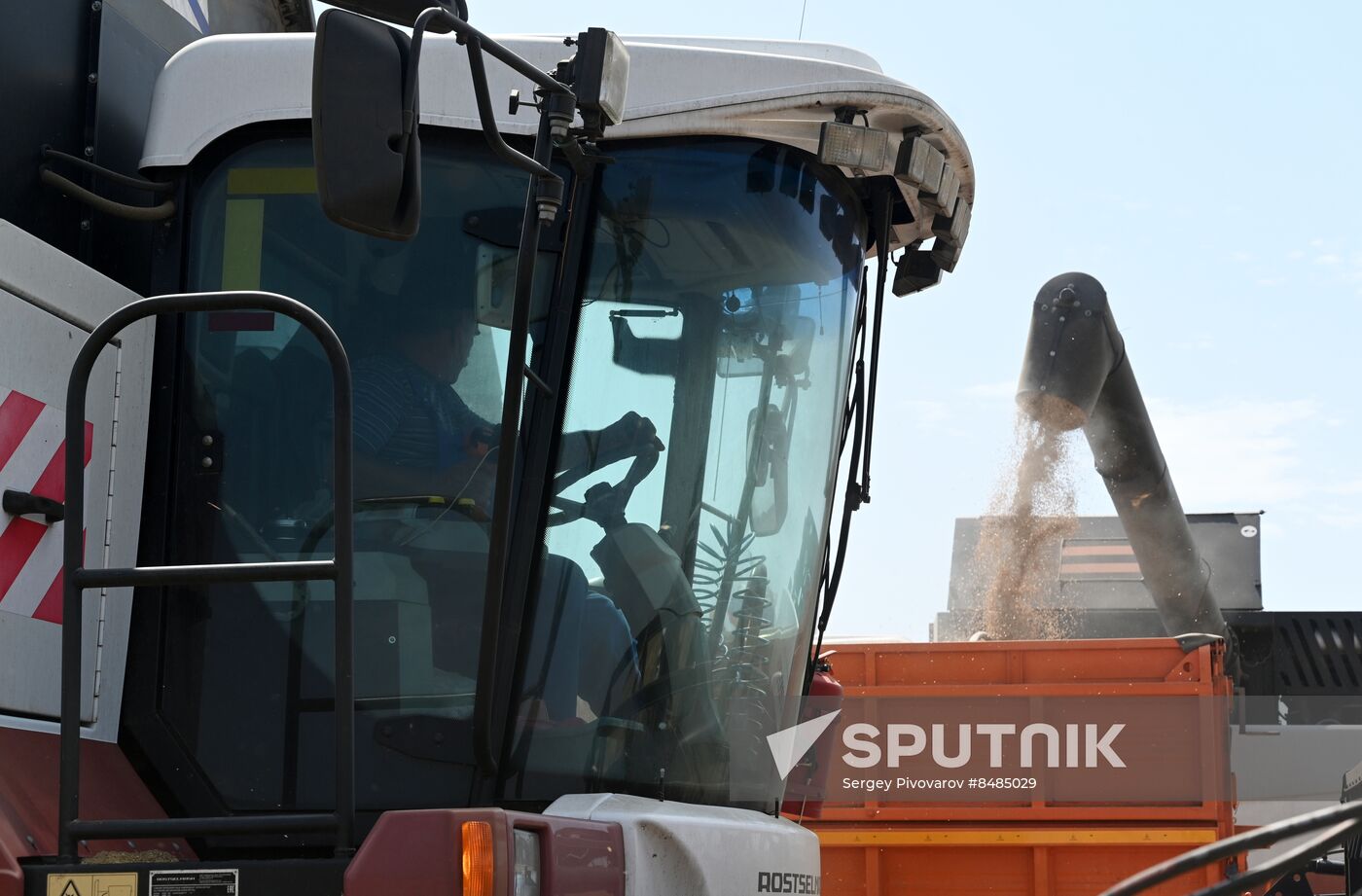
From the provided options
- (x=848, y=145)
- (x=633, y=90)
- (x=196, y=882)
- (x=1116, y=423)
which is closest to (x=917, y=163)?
(x=848, y=145)

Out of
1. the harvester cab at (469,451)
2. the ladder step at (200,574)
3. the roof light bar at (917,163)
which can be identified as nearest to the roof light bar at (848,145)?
the harvester cab at (469,451)

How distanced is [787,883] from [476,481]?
39.6 inches

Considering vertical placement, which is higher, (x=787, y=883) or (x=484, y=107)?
(x=484, y=107)

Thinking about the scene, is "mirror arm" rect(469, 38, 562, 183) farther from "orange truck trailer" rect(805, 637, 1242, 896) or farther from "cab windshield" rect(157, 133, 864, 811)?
"orange truck trailer" rect(805, 637, 1242, 896)

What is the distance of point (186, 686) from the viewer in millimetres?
2758

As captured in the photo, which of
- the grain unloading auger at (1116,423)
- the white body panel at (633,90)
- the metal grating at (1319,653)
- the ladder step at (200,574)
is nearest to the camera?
the ladder step at (200,574)

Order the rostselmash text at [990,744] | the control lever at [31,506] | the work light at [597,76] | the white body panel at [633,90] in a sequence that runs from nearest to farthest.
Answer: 1. the work light at [597,76]
2. the control lever at [31,506]
3. the white body panel at [633,90]
4. the rostselmash text at [990,744]

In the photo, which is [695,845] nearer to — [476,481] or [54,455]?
[476,481]

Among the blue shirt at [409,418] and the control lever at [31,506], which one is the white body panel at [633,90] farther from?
the control lever at [31,506]

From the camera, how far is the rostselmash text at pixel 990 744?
6.93m

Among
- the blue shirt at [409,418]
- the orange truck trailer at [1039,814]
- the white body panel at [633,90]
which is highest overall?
the white body panel at [633,90]

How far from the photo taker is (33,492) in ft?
8.75

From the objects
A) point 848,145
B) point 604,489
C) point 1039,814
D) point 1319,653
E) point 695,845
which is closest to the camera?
point 695,845

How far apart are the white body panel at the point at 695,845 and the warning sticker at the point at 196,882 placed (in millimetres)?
507
